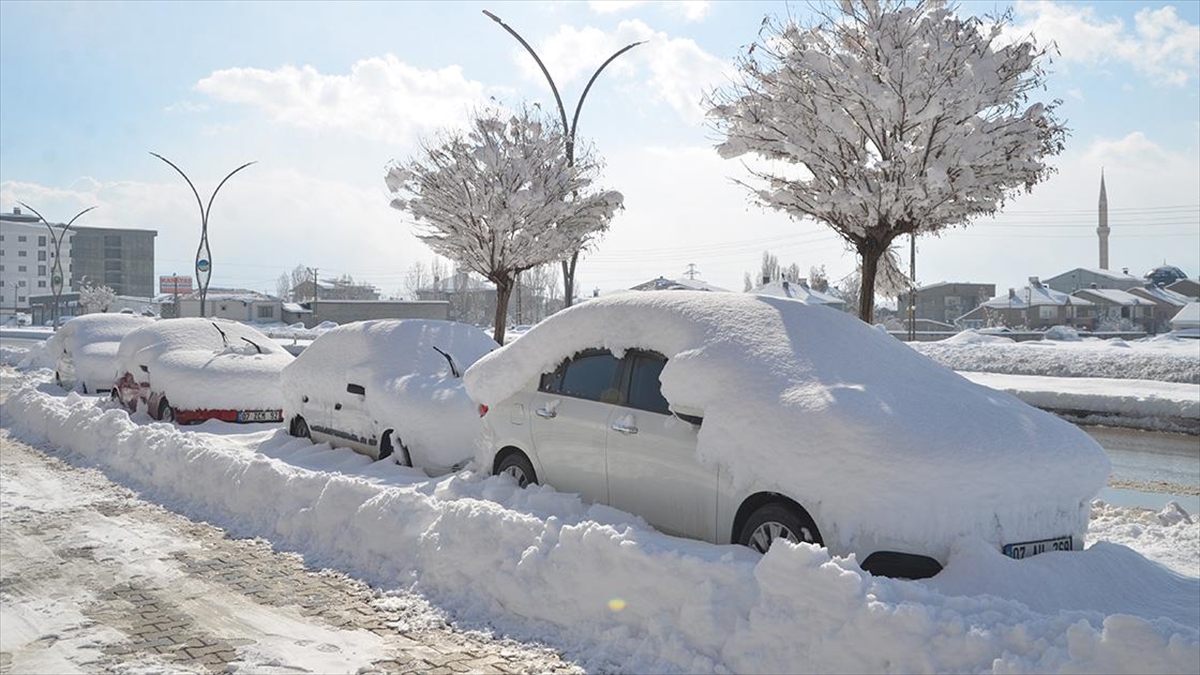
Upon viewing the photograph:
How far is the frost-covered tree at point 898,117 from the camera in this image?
10.3 metres

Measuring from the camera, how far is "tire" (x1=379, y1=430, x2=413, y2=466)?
380 inches

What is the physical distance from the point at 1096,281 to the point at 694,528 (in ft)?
364

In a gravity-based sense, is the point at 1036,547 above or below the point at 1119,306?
below

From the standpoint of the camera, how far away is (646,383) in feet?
21.8

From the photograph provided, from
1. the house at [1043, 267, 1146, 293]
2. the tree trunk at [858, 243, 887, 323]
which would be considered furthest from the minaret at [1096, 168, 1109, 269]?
the tree trunk at [858, 243, 887, 323]

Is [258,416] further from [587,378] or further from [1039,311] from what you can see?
[1039,311]

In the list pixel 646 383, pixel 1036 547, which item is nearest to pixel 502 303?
pixel 646 383

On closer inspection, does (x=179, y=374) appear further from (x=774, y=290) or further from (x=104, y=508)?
(x=774, y=290)

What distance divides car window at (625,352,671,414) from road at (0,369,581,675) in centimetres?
190

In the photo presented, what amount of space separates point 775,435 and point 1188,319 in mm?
77001

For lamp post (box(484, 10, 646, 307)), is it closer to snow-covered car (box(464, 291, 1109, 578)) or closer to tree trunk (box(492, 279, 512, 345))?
tree trunk (box(492, 279, 512, 345))

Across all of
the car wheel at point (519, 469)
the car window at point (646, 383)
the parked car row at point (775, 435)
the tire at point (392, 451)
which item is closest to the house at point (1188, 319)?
the tire at point (392, 451)

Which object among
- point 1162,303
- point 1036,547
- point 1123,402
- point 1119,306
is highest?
point 1162,303

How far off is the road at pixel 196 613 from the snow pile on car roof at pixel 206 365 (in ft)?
Result: 15.2
